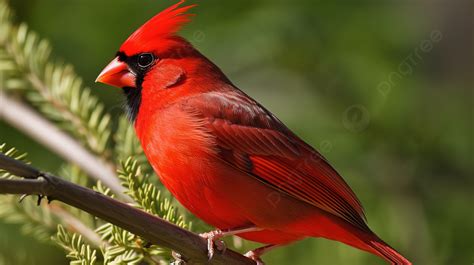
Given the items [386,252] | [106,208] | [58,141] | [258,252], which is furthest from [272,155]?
[106,208]

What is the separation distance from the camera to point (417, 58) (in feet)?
11.6

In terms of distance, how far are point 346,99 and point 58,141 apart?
1305 mm

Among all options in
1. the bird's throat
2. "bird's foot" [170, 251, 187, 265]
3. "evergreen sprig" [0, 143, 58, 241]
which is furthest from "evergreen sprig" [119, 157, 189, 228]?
the bird's throat

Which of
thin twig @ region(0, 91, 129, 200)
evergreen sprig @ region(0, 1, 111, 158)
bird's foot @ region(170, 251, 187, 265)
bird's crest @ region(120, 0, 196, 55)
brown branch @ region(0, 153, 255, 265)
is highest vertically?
Result: bird's crest @ region(120, 0, 196, 55)

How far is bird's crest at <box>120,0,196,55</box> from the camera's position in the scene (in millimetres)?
2779

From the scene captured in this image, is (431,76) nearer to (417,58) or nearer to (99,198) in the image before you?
(417,58)

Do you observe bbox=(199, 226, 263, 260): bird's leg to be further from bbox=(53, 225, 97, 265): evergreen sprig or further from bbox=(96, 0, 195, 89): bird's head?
bbox=(96, 0, 195, 89): bird's head

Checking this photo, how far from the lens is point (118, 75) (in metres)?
2.87

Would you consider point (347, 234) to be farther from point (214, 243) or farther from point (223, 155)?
point (214, 243)

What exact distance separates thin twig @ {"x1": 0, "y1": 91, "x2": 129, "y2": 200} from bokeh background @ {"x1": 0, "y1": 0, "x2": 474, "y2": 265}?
0.42 meters

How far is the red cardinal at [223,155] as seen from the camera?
243cm

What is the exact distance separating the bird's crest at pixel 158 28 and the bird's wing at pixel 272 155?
0.92 ft

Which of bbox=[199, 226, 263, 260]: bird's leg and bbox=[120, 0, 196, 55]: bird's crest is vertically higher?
bbox=[120, 0, 196, 55]: bird's crest

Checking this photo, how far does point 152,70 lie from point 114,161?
40cm
